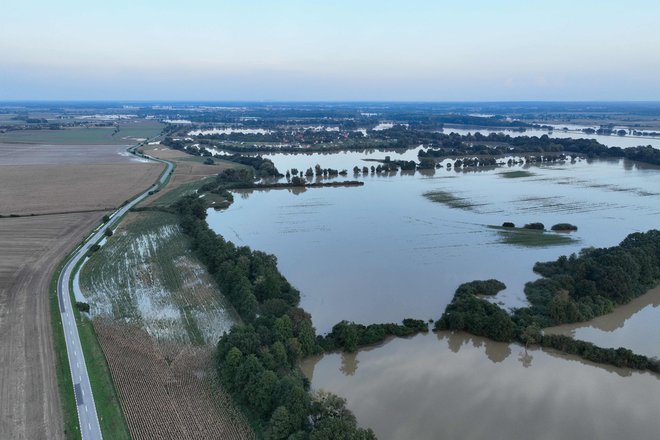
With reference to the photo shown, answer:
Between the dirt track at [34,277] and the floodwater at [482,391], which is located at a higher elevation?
the dirt track at [34,277]

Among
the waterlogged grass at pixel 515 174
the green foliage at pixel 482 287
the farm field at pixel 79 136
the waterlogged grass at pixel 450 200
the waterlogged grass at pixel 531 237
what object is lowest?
the green foliage at pixel 482 287

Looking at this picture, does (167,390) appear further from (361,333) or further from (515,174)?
(515,174)

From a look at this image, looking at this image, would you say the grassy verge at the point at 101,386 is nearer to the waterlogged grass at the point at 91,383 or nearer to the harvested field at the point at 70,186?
the waterlogged grass at the point at 91,383

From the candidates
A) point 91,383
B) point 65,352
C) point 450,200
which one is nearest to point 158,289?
point 65,352

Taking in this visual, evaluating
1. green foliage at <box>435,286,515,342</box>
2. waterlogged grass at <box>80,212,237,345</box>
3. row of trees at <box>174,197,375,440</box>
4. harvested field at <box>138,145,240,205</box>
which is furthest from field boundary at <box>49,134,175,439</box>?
green foliage at <box>435,286,515,342</box>

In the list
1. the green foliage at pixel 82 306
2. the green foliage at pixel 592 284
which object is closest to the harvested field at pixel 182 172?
the green foliage at pixel 82 306

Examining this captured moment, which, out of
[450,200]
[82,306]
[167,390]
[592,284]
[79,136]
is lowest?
[167,390]

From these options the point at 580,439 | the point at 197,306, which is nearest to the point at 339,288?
the point at 197,306
